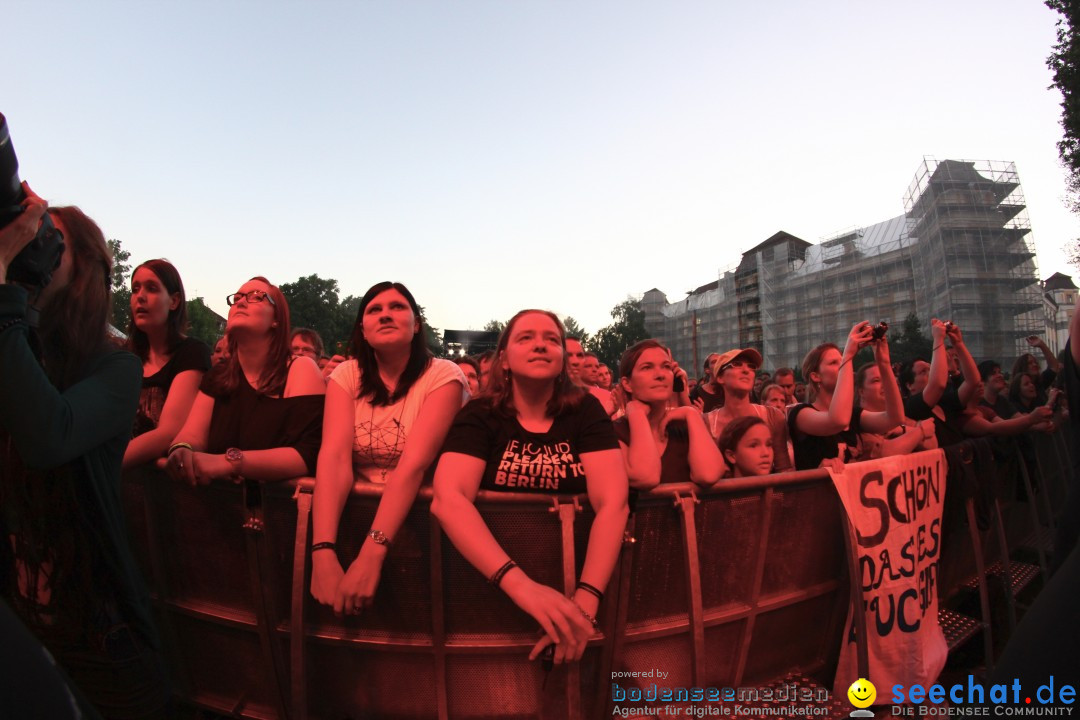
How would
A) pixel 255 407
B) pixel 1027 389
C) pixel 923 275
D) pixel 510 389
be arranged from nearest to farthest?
pixel 510 389 → pixel 255 407 → pixel 1027 389 → pixel 923 275

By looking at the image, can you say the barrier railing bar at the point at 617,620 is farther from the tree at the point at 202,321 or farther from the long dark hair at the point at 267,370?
the tree at the point at 202,321

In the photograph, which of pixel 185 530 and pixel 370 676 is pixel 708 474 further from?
pixel 185 530

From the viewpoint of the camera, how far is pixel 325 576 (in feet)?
6.09

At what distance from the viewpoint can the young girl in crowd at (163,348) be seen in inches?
100

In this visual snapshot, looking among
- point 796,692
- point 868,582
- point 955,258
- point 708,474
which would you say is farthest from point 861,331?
point 955,258

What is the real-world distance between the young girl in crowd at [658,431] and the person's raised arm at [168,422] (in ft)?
6.39

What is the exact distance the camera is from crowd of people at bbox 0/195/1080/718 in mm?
1491

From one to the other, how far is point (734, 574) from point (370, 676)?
1425 millimetres

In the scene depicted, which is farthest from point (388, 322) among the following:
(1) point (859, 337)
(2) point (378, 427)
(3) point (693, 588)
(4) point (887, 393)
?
(4) point (887, 393)

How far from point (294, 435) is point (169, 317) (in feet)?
3.52

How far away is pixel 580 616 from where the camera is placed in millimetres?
1738

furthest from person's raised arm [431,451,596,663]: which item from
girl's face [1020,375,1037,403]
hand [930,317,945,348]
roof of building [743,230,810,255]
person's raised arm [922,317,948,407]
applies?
roof of building [743,230,810,255]

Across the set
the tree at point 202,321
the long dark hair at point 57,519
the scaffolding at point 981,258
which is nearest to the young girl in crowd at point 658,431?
the long dark hair at point 57,519

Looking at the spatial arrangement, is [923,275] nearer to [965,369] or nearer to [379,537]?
[965,369]
